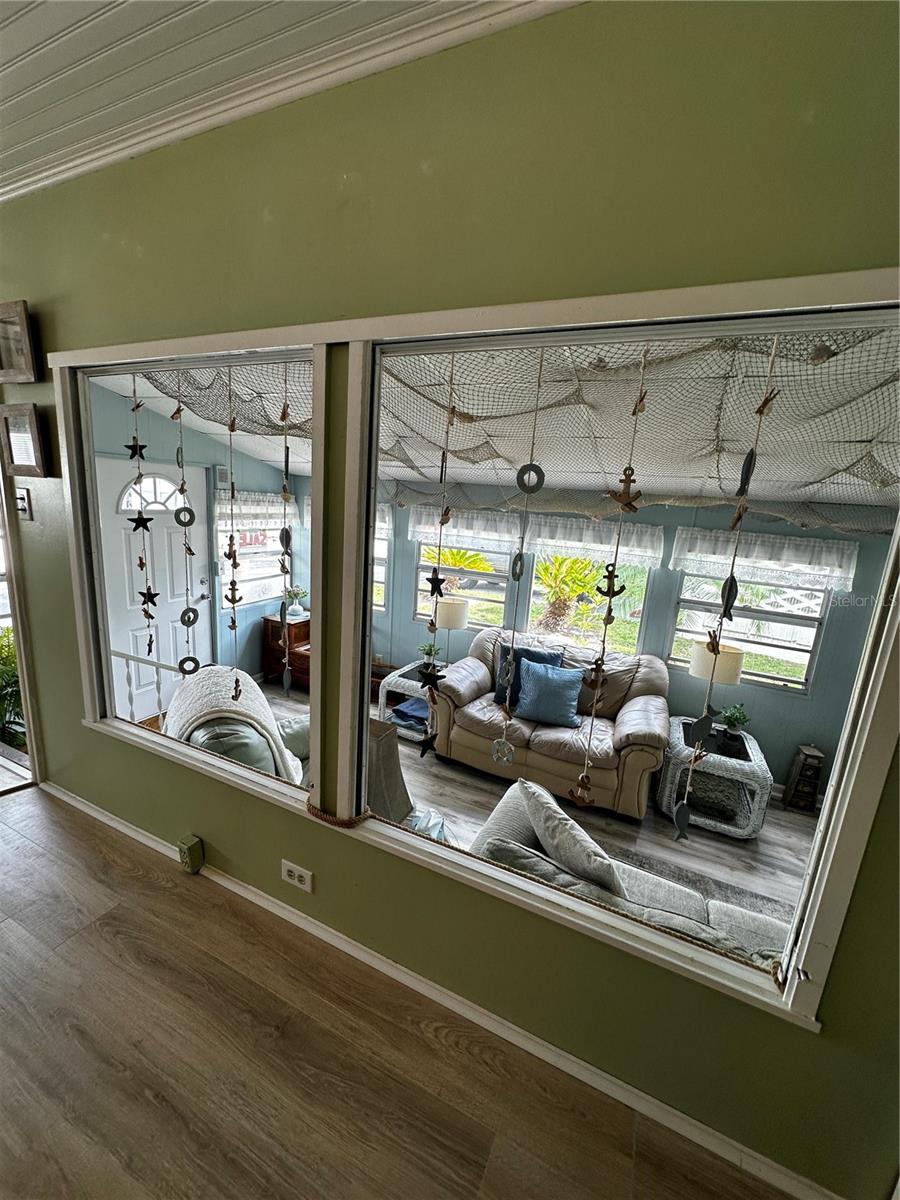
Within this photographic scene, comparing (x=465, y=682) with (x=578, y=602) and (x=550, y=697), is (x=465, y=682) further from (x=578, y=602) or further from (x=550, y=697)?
(x=578, y=602)

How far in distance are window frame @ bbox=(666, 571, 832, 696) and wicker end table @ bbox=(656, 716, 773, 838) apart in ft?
2.00

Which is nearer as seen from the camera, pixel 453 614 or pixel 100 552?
pixel 100 552

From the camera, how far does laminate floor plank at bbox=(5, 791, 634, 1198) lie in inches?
45.3

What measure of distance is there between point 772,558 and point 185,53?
4.14m

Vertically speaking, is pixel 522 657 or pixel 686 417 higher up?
pixel 686 417

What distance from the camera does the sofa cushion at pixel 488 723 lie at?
3.55 m

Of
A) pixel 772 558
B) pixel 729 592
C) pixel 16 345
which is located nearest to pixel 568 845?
pixel 729 592

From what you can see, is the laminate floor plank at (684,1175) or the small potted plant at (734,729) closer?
the laminate floor plank at (684,1175)

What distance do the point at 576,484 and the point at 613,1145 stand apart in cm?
340

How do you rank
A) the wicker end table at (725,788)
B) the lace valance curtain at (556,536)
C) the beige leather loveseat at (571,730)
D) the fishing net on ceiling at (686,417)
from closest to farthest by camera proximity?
the fishing net on ceiling at (686,417)
the wicker end table at (725,788)
the beige leather loveseat at (571,730)
the lace valance curtain at (556,536)

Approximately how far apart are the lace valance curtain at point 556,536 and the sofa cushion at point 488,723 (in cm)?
152

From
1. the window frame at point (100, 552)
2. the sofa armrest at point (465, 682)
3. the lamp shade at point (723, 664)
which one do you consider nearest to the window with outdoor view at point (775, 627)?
the lamp shade at point (723, 664)

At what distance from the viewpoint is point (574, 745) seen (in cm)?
337

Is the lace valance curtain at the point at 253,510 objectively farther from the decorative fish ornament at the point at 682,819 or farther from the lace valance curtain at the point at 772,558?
the decorative fish ornament at the point at 682,819
